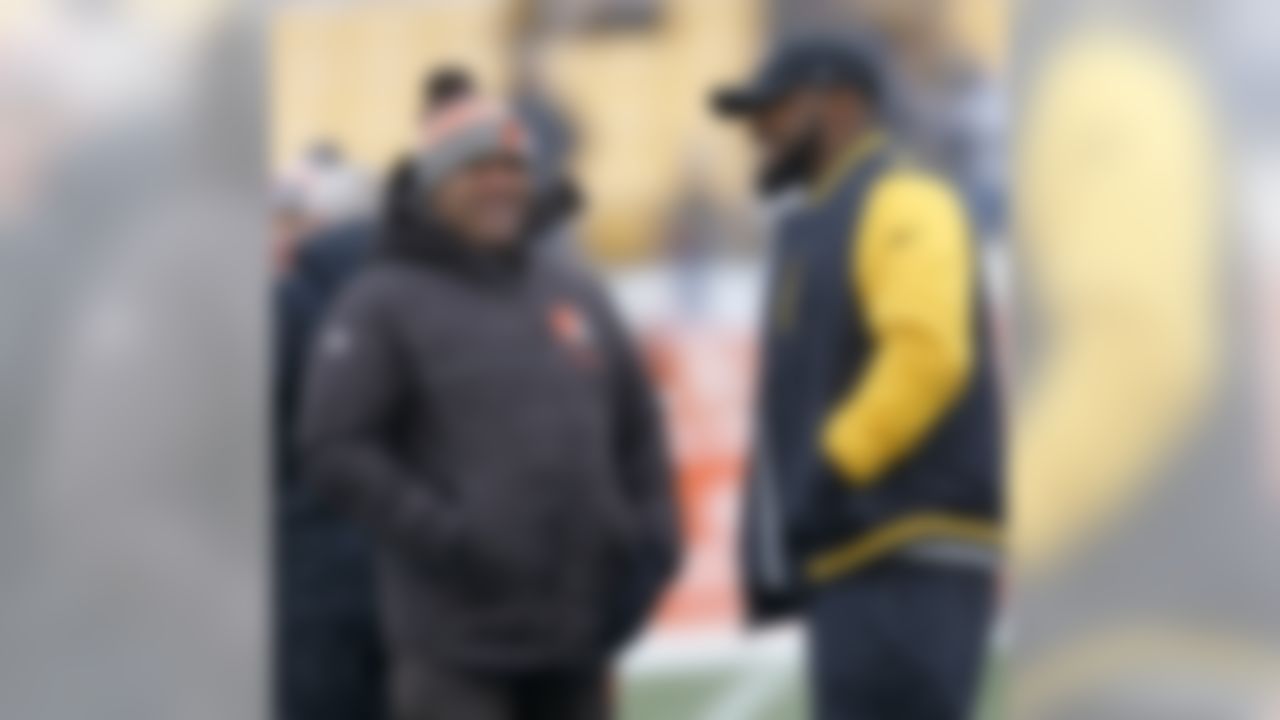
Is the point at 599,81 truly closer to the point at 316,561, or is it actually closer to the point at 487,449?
the point at 316,561

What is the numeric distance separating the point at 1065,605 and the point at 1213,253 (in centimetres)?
26

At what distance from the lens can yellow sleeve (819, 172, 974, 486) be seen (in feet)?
14.1

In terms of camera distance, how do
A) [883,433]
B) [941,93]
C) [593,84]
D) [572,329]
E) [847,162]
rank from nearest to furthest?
1. [883,433]
2. [847,162]
3. [572,329]
4. [941,93]
5. [593,84]

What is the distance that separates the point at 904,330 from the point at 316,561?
1.43 metres

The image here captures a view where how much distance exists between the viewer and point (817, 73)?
15.0 feet

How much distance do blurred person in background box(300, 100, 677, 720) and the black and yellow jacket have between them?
1.00ft

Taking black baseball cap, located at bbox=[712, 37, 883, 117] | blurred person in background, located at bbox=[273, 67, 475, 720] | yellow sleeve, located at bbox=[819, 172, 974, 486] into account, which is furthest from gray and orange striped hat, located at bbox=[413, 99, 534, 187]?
yellow sleeve, located at bbox=[819, 172, 974, 486]

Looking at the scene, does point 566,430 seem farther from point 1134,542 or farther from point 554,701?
point 1134,542

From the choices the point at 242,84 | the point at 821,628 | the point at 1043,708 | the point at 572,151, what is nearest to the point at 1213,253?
the point at 1043,708

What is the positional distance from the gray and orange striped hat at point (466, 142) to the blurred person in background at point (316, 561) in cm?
47

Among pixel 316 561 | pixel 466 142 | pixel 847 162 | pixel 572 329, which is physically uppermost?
pixel 466 142

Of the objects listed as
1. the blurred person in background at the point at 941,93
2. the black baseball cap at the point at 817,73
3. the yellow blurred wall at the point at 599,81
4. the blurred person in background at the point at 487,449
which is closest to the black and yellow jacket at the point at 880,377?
the black baseball cap at the point at 817,73

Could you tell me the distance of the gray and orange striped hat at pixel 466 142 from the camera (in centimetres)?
473

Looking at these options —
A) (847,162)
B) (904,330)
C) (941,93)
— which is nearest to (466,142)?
(847,162)
